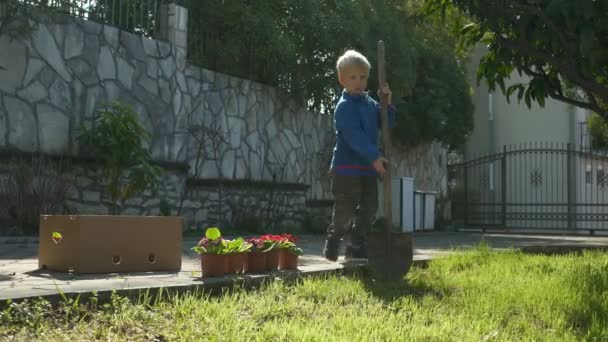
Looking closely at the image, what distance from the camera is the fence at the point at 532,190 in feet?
65.2

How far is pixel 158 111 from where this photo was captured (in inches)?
432

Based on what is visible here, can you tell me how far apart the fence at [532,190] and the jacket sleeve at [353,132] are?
14376 millimetres

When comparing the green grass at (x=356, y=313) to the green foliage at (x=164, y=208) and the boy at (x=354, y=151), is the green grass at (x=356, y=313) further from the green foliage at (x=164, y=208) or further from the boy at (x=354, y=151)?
the green foliage at (x=164, y=208)

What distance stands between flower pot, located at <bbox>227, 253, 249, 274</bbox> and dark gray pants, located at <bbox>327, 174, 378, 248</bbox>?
1.20m

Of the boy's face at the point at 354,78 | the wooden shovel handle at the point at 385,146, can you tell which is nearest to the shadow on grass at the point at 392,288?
the wooden shovel handle at the point at 385,146

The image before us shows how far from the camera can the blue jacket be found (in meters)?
5.35

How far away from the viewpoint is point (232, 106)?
12430 mm

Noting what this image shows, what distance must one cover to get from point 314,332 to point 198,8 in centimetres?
965

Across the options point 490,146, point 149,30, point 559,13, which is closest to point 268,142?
point 149,30

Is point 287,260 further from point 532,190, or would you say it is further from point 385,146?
point 532,190

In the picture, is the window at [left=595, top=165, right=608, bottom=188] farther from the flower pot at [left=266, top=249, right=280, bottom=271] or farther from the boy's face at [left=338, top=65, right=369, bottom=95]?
the flower pot at [left=266, top=249, right=280, bottom=271]

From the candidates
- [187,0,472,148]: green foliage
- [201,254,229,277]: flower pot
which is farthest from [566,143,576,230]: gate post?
[201,254,229,277]: flower pot

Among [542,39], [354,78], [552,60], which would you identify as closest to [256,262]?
[354,78]

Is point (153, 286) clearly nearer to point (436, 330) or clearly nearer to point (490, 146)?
Answer: point (436, 330)
